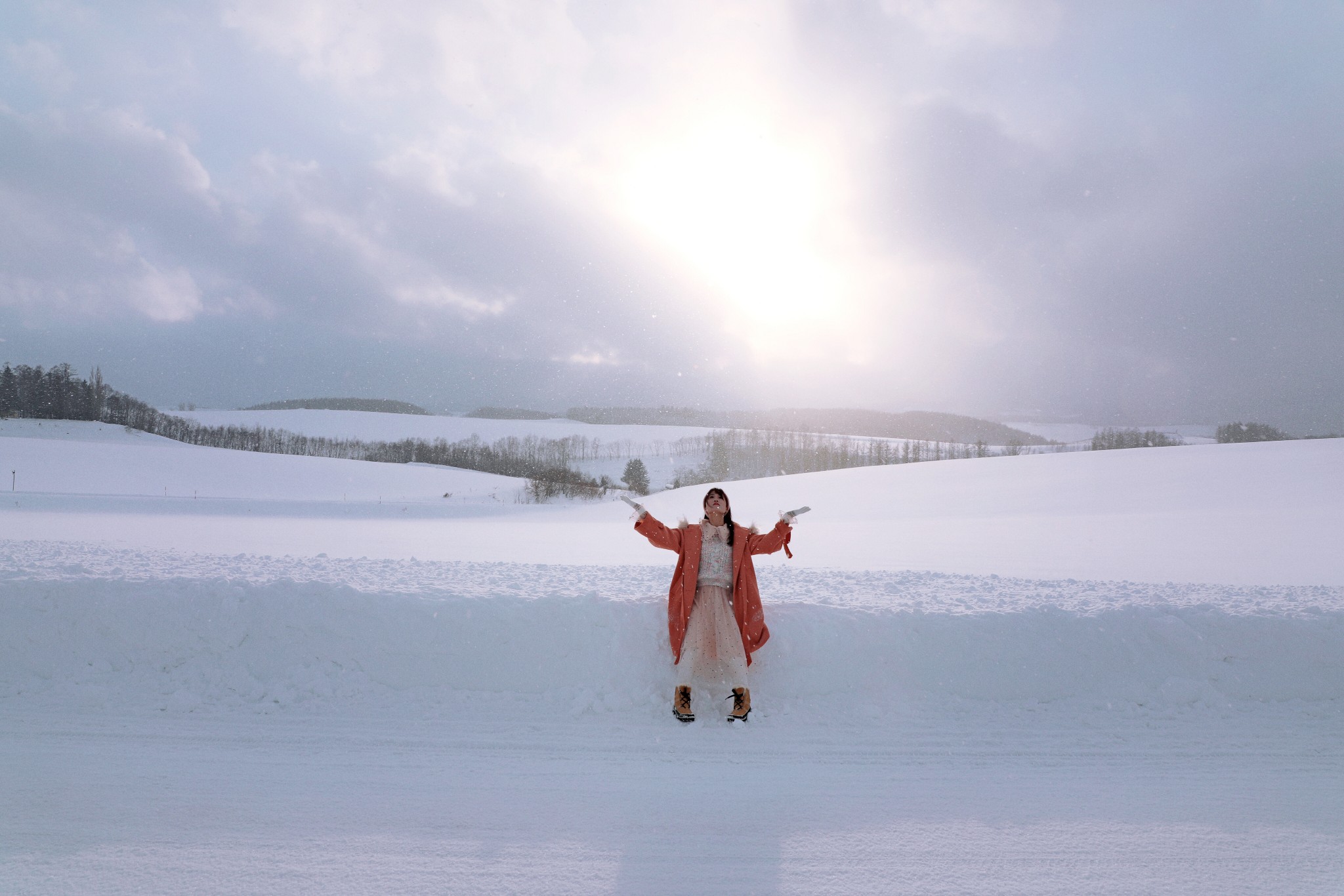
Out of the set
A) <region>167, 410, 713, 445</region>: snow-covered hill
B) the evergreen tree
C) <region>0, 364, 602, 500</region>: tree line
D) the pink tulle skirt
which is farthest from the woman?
<region>167, 410, 713, 445</region>: snow-covered hill

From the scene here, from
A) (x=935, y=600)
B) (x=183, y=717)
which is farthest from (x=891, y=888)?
(x=183, y=717)

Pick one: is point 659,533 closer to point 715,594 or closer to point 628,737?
point 715,594

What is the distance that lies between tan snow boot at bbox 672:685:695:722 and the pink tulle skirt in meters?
0.09

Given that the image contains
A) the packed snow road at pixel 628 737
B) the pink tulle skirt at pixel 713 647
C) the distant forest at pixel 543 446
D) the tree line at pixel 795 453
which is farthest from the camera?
the tree line at pixel 795 453

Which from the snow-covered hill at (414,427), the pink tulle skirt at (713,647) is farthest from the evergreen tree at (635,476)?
the pink tulle skirt at (713,647)

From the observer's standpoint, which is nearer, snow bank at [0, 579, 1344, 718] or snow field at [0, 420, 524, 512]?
snow bank at [0, 579, 1344, 718]

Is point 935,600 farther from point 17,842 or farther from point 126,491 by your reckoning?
point 126,491

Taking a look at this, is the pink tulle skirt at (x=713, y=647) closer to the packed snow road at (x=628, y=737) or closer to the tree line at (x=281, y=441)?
the packed snow road at (x=628, y=737)

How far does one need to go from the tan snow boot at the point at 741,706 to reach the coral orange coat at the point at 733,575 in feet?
1.31

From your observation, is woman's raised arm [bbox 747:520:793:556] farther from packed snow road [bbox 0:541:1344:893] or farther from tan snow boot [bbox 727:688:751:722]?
tan snow boot [bbox 727:688:751:722]

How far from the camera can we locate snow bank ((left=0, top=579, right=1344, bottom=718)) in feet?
16.8

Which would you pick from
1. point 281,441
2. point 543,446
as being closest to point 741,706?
point 543,446

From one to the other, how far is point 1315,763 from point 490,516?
3091 centimetres

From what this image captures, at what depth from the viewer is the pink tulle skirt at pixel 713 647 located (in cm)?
509
